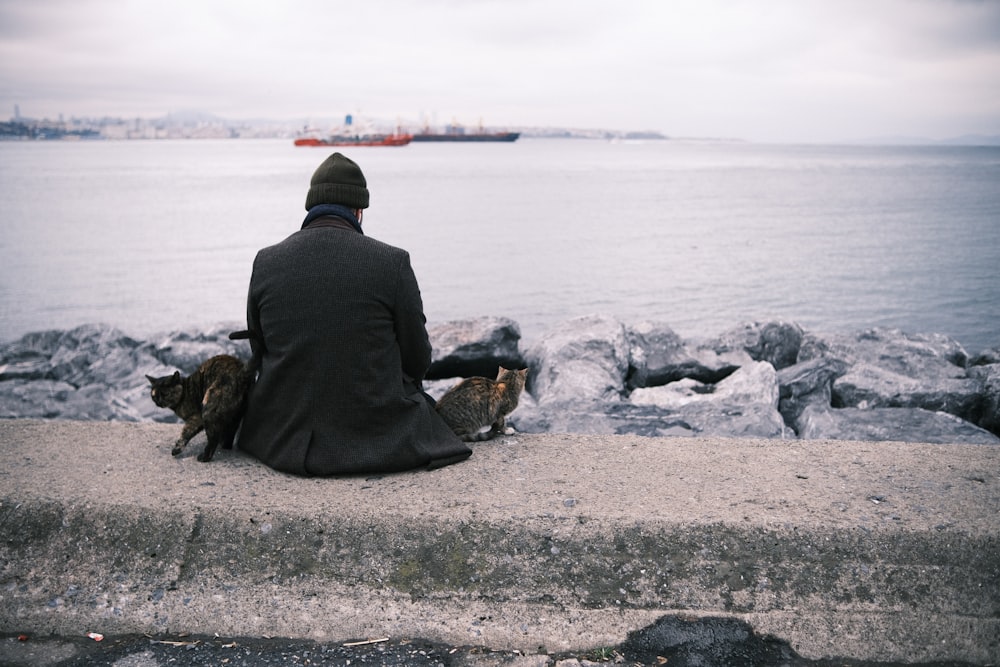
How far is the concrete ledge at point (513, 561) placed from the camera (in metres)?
3.05

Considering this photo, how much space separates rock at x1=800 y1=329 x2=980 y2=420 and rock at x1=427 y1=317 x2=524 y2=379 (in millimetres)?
3283

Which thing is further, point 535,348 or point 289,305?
point 535,348

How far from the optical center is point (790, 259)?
22125 mm

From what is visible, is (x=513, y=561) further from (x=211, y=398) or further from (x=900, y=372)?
(x=900, y=372)

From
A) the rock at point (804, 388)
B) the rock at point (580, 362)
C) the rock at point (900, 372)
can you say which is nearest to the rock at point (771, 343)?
the rock at point (900, 372)

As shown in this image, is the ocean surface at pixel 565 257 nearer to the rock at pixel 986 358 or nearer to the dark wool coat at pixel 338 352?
the rock at pixel 986 358

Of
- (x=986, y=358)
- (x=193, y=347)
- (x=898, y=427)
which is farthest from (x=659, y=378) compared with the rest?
(x=193, y=347)

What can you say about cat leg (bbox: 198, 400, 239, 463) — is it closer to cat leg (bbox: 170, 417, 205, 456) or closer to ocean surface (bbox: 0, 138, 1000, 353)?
cat leg (bbox: 170, 417, 205, 456)

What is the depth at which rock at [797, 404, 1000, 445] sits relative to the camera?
227 inches

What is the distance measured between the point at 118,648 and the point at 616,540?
192 cm

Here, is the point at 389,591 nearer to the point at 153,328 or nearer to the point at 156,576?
the point at 156,576

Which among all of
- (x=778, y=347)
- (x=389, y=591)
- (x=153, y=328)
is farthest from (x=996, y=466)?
(x=153, y=328)

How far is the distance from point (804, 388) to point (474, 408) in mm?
4505

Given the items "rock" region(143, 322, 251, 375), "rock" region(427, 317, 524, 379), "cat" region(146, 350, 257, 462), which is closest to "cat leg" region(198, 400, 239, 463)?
"cat" region(146, 350, 257, 462)
